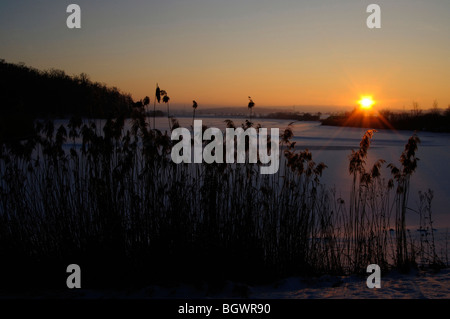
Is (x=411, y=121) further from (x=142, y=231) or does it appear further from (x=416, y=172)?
(x=142, y=231)

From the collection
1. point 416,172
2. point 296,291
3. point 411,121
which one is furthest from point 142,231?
point 411,121

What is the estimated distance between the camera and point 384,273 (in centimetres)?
395

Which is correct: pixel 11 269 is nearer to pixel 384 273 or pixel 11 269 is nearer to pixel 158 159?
pixel 158 159

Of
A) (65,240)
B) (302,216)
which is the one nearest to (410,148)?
(302,216)

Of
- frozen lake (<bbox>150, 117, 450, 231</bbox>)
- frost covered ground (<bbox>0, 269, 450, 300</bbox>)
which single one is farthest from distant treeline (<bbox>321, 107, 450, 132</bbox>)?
frost covered ground (<bbox>0, 269, 450, 300</bbox>)

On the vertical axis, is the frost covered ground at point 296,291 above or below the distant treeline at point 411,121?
below

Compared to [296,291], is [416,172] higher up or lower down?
higher up

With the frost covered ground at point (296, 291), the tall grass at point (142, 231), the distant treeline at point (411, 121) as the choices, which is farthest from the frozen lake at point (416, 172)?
the distant treeline at point (411, 121)

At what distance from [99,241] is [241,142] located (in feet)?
5.46

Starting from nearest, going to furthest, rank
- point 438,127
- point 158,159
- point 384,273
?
point 158,159 → point 384,273 → point 438,127

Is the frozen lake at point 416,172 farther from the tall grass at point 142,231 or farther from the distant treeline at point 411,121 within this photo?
the distant treeline at point 411,121

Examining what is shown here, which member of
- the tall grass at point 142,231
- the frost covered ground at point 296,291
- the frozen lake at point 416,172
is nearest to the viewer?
the frost covered ground at point 296,291

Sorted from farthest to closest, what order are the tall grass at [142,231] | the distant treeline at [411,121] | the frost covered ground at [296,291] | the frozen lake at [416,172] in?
1. the distant treeline at [411,121]
2. the frozen lake at [416,172]
3. the tall grass at [142,231]
4. the frost covered ground at [296,291]

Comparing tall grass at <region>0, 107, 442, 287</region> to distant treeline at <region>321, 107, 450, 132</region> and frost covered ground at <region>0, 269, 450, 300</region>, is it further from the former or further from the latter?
distant treeline at <region>321, 107, 450, 132</region>
